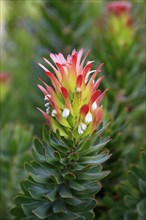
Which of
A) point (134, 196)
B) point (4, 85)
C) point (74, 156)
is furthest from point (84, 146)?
point (4, 85)

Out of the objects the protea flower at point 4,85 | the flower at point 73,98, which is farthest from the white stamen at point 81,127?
the protea flower at point 4,85

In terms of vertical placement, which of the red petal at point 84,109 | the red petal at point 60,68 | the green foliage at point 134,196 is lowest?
the green foliage at point 134,196

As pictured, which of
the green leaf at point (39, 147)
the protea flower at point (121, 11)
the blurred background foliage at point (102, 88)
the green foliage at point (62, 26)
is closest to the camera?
the green leaf at point (39, 147)

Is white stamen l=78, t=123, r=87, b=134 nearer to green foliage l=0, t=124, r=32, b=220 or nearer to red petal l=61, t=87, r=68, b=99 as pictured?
red petal l=61, t=87, r=68, b=99

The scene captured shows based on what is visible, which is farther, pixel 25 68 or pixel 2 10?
pixel 2 10

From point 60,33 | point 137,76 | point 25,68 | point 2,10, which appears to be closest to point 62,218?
point 137,76

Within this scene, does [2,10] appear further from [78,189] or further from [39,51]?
[78,189]

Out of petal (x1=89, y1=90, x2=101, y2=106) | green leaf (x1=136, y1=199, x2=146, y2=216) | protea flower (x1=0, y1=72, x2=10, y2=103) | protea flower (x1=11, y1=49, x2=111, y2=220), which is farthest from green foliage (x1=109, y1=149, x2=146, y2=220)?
protea flower (x1=0, y1=72, x2=10, y2=103)

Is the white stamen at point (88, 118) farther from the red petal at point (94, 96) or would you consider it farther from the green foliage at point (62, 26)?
the green foliage at point (62, 26)
